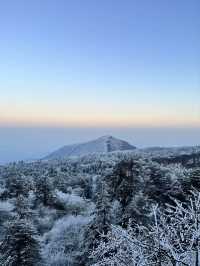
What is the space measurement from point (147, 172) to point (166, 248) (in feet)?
169

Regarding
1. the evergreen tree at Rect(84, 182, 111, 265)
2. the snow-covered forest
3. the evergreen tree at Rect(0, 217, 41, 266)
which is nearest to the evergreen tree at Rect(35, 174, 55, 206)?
the snow-covered forest

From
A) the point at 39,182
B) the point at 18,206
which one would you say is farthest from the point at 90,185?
the point at 18,206

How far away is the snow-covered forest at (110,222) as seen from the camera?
935 centimetres

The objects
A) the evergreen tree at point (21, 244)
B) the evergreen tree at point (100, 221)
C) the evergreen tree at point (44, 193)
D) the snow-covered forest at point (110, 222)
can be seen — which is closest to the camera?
the snow-covered forest at point (110, 222)

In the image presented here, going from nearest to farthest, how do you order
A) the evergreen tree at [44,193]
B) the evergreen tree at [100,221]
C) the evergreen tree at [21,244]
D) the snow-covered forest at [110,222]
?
the snow-covered forest at [110,222] → the evergreen tree at [21,244] → the evergreen tree at [100,221] → the evergreen tree at [44,193]

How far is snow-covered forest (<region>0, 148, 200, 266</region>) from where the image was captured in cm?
935

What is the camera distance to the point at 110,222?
3531 cm

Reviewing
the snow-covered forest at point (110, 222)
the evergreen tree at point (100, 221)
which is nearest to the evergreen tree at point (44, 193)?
the snow-covered forest at point (110, 222)

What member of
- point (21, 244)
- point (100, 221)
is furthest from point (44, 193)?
point (21, 244)

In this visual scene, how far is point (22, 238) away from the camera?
103 feet

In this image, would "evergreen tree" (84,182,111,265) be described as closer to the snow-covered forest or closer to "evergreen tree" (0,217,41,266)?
the snow-covered forest

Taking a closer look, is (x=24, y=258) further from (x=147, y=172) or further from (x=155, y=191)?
(x=147, y=172)

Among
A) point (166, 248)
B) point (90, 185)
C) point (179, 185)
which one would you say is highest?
point (166, 248)

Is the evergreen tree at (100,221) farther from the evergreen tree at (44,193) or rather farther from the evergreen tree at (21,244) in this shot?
the evergreen tree at (44,193)
